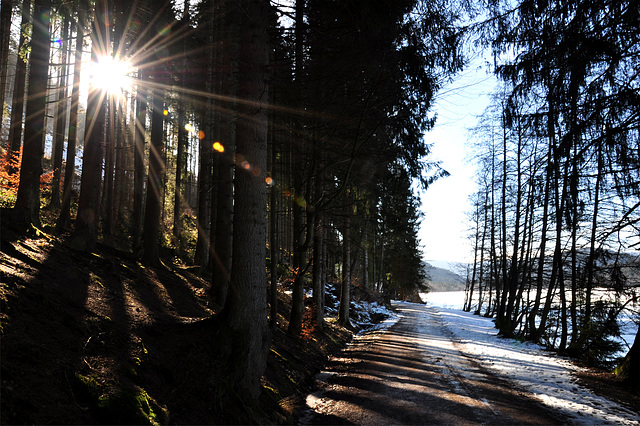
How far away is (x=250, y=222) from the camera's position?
5527 mm

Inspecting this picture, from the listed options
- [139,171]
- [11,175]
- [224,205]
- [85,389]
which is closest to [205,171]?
[224,205]

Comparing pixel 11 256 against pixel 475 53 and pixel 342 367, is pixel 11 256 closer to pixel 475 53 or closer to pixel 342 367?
pixel 342 367

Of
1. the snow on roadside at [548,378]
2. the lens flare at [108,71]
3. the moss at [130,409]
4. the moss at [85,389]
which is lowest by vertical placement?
the snow on roadside at [548,378]

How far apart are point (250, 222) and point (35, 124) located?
23.7 ft

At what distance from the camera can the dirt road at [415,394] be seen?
17.4ft

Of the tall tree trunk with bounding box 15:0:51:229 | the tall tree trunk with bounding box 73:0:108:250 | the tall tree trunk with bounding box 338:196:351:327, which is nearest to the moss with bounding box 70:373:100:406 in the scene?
the tall tree trunk with bounding box 73:0:108:250

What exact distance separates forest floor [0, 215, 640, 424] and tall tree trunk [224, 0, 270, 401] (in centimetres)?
43

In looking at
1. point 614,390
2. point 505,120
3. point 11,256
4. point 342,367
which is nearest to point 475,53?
point 505,120

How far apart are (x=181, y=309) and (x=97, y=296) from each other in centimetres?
204

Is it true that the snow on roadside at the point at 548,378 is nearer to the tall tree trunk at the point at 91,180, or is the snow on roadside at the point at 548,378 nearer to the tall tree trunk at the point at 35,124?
the tall tree trunk at the point at 91,180

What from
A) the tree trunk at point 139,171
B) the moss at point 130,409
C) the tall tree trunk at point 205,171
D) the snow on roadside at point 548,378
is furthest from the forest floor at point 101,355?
the tall tree trunk at point 205,171

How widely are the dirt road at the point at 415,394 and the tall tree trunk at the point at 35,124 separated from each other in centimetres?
809

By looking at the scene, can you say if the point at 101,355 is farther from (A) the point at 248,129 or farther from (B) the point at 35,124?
(B) the point at 35,124

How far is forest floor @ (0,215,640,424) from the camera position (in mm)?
3361
